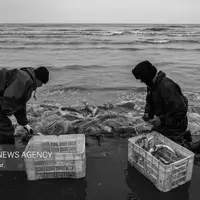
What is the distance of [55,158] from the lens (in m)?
3.45

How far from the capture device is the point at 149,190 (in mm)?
3521

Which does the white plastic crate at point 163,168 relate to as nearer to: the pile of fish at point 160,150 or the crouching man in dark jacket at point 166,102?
the pile of fish at point 160,150

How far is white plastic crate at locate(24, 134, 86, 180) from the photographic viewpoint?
11.3 ft

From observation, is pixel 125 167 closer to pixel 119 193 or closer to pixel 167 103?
pixel 119 193

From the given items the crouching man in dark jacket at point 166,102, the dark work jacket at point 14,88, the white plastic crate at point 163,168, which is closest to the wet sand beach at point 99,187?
the white plastic crate at point 163,168

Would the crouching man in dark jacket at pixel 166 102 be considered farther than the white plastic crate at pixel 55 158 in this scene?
Yes

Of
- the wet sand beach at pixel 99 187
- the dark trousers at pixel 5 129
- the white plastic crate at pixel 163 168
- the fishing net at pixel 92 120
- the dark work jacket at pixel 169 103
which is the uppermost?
the dark work jacket at pixel 169 103

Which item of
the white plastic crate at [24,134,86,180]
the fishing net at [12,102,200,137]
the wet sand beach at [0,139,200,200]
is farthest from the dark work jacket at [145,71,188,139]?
the white plastic crate at [24,134,86,180]

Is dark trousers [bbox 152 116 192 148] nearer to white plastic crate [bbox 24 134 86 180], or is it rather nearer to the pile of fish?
the pile of fish

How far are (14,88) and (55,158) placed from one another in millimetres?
1230

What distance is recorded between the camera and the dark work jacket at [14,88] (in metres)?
→ 3.53

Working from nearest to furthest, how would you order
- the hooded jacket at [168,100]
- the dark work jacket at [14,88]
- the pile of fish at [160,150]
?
the dark work jacket at [14,88]
the pile of fish at [160,150]
the hooded jacket at [168,100]

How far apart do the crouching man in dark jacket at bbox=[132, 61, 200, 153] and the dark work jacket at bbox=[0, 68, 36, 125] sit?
1835 mm

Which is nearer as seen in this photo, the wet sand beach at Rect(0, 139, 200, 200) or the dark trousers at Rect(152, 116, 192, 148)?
the wet sand beach at Rect(0, 139, 200, 200)
